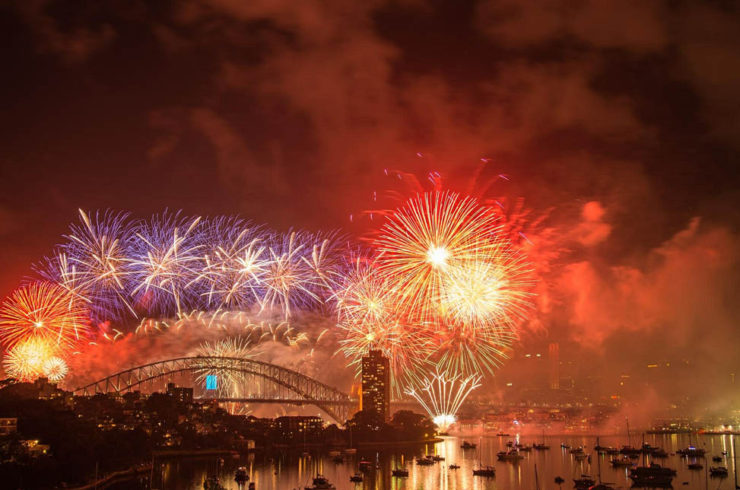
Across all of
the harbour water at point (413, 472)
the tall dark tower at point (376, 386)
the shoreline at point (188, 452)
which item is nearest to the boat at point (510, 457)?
the harbour water at point (413, 472)

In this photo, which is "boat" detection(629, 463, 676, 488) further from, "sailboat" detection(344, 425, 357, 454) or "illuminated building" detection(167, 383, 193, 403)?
"illuminated building" detection(167, 383, 193, 403)

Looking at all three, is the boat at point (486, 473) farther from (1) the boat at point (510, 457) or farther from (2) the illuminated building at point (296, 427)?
(2) the illuminated building at point (296, 427)

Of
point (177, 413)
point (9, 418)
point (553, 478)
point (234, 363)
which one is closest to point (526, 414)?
point (234, 363)

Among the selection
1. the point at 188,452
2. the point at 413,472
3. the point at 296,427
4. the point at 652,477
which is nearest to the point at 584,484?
the point at 652,477

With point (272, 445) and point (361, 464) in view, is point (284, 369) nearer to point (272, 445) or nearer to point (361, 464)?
point (272, 445)

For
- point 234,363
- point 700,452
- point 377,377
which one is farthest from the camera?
point 377,377
